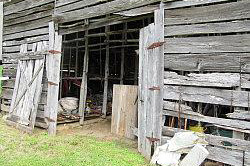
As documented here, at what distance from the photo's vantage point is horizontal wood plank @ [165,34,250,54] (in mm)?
4277

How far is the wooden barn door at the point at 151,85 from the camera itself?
5.18m

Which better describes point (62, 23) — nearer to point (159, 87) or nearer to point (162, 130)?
point (159, 87)

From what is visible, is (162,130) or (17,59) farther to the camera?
(17,59)

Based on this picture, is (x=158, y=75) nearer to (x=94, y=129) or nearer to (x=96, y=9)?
(x=96, y=9)

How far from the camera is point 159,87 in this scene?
205 inches

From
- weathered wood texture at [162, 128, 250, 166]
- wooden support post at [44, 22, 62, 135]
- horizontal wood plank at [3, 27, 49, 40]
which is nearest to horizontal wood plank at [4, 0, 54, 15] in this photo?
horizontal wood plank at [3, 27, 49, 40]

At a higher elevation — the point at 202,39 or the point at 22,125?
the point at 202,39

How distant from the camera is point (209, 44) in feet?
15.1

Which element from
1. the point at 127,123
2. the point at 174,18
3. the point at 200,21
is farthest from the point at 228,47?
the point at 127,123

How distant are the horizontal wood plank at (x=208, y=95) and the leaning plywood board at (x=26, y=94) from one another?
404cm

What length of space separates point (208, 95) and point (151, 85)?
123cm

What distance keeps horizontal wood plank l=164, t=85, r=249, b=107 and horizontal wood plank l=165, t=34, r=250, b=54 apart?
2.23ft

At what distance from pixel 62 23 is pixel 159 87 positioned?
12.3ft

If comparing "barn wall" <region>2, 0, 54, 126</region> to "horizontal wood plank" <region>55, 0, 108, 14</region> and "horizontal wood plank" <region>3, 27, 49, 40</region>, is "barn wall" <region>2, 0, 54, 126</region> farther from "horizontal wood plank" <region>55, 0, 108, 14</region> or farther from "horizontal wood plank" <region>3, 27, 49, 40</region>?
"horizontal wood plank" <region>55, 0, 108, 14</region>
